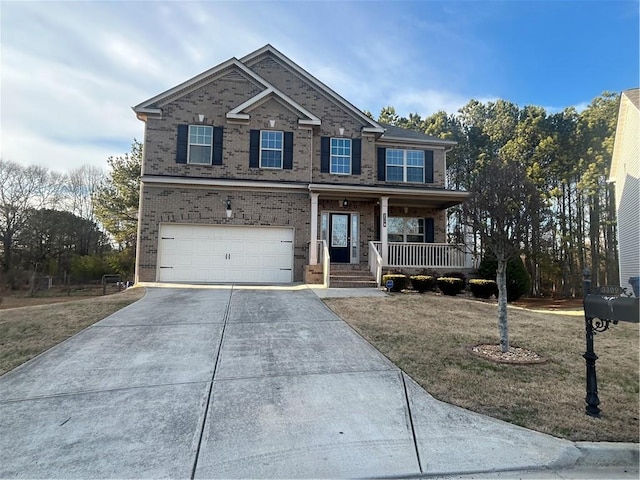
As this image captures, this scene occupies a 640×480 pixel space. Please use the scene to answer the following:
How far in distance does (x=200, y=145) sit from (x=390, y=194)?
307 inches

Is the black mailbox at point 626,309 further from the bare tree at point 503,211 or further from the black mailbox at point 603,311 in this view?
the bare tree at point 503,211

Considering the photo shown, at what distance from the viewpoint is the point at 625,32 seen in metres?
8.45

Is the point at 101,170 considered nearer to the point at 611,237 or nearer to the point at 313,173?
the point at 313,173

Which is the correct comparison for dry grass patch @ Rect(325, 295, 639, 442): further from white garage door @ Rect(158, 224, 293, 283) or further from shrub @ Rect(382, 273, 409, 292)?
white garage door @ Rect(158, 224, 293, 283)

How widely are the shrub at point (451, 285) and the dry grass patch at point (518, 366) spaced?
Result: 10.9ft

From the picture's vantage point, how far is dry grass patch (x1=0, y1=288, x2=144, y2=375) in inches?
222

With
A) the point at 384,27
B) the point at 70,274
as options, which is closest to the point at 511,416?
the point at 384,27

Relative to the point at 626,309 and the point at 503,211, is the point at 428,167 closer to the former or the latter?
the point at 503,211

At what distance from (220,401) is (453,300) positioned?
28.9 ft

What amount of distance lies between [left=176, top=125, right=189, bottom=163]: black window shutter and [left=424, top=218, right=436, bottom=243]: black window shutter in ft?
34.7

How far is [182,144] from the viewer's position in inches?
573

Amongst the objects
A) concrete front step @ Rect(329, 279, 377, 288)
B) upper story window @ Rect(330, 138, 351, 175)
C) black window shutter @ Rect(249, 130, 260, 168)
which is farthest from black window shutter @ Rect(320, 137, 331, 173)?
concrete front step @ Rect(329, 279, 377, 288)

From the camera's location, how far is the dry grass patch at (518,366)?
3.92m

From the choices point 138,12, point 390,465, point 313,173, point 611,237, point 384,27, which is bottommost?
point 390,465
